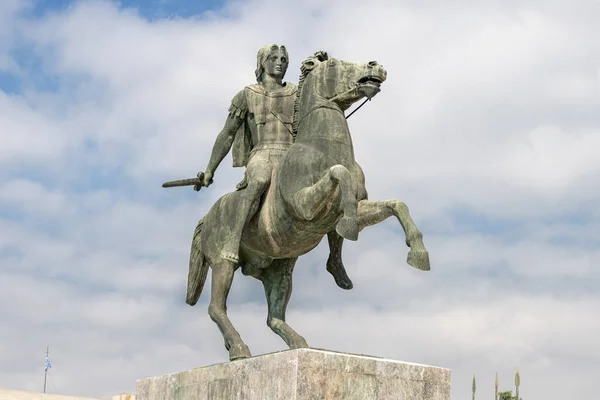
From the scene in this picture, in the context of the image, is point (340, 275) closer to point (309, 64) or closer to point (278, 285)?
point (278, 285)

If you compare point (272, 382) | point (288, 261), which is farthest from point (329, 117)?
point (272, 382)

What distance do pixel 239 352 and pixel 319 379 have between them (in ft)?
A: 5.69

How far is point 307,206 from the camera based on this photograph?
10.2 m

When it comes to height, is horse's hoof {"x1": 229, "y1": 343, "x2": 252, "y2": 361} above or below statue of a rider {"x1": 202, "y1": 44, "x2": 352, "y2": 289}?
below

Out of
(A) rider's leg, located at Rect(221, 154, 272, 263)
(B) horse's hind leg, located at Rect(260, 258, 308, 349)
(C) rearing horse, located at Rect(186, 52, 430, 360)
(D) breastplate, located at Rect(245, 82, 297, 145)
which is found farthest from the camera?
(B) horse's hind leg, located at Rect(260, 258, 308, 349)

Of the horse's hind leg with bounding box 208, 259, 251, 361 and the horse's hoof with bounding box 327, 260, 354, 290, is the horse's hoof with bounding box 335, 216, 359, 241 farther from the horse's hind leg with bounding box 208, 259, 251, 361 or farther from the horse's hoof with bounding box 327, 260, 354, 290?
the horse's hind leg with bounding box 208, 259, 251, 361

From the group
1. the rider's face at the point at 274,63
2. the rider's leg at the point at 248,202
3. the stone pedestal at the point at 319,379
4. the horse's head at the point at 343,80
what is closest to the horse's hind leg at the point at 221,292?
the rider's leg at the point at 248,202

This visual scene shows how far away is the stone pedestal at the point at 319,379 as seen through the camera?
912cm

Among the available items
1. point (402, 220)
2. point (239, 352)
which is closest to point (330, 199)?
point (402, 220)

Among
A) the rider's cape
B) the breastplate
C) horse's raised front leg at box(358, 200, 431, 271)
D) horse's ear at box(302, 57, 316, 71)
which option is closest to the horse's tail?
the rider's cape

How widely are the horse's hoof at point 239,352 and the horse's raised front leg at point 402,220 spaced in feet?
6.20

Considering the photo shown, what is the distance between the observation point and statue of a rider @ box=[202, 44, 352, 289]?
433 inches

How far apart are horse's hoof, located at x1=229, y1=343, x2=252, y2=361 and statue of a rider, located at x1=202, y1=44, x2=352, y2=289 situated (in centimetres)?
102

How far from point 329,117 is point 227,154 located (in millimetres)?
2074
